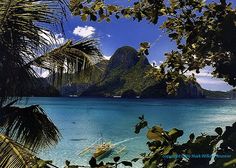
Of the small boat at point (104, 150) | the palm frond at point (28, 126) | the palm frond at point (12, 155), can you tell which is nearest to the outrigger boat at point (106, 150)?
the small boat at point (104, 150)

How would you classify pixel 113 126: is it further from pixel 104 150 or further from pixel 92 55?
pixel 104 150

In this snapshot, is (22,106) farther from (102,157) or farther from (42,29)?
(102,157)

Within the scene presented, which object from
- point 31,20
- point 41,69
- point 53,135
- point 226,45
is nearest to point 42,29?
point 31,20

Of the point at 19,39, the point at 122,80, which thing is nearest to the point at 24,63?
the point at 19,39

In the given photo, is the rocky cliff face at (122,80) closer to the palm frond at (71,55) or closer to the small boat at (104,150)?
the palm frond at (71,55)

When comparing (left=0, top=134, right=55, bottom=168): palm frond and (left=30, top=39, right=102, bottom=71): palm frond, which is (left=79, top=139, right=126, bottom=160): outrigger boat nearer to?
(left=0, top=134, right=55, bottom=168): palm frond

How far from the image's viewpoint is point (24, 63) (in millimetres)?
5402

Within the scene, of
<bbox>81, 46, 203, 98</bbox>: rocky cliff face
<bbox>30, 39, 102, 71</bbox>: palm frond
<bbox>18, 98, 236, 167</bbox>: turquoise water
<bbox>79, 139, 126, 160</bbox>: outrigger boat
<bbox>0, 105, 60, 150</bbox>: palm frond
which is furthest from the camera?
<bbox>81, 46, 203, 98</bbox>: rocky cliff face

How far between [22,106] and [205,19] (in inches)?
164

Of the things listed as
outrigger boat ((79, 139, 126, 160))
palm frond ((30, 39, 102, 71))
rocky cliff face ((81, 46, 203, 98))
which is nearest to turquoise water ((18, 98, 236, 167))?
outrigger boat ((79, 139, 126, 160))

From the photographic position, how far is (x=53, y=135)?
6527 millimetres

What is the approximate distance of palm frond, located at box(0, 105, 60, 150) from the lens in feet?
19.4

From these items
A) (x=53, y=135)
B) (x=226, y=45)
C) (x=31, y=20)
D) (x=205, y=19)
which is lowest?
(x=53, y=135)

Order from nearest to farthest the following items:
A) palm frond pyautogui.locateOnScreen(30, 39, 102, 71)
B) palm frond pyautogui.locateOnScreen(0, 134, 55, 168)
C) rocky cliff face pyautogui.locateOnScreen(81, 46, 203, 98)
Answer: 1. palm frond pyautogui.locateOnScreen(0, 134, 55, 168)
2. palm frond pyautogui.locateOnScreen(30, 39, 102, 71)
3. rocky cliff face pyautogui.locateOnScreen(81, 46, 203, 98)
